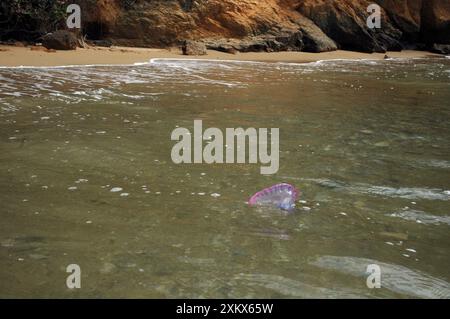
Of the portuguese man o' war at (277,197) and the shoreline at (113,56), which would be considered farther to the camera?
the shoreline at (113,56)

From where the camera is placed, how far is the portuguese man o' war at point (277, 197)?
2.78 m

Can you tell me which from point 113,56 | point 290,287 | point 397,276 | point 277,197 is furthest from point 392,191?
point 113,56

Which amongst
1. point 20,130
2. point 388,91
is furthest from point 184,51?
point 20,130

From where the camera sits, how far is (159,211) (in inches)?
104

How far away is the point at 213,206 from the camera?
2.73 m

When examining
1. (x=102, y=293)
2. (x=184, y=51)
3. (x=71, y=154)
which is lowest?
(x=102, y=293)

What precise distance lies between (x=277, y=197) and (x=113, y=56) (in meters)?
9.64

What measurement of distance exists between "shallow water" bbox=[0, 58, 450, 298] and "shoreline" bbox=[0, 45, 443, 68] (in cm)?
447

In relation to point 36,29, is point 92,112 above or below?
below

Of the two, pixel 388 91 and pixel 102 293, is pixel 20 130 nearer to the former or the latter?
pixel 102 293

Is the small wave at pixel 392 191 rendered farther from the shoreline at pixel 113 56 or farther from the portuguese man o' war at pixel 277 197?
the shoreline at pixel 113 56

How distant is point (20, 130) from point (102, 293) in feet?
9.62

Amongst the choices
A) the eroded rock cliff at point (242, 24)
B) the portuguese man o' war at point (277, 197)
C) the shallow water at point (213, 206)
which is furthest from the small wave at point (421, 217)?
the eroded rock cliff at point (242, 24)

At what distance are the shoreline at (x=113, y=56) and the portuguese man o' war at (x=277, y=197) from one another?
775cm
